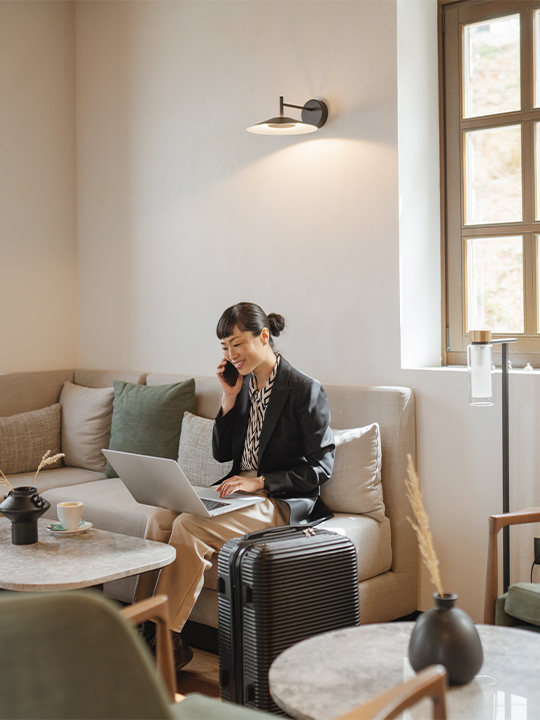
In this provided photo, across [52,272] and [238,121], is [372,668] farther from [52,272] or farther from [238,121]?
[52,272]

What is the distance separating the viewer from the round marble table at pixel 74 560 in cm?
190

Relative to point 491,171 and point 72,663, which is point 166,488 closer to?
point 72,663

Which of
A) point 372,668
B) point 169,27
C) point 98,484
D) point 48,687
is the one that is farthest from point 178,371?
point 48,687

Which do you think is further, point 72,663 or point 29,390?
point 29,390

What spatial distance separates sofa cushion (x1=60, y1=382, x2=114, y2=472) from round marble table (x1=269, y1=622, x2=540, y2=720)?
2321mm

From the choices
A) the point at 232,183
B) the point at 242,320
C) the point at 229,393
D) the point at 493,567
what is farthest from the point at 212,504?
the point at 232,183

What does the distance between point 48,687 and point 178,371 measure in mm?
2944

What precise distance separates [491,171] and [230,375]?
1368mm

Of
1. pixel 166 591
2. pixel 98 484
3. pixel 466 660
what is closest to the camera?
pixel 466 660

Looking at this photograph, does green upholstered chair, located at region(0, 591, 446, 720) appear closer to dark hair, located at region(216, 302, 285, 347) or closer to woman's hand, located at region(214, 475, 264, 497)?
woman's hand, located at region(214, 475, 264, 497)

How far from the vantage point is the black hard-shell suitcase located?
2.14 m

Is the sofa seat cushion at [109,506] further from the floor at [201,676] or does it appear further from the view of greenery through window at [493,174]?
the view of greenery through window at [493,174]

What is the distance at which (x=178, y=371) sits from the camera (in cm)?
389

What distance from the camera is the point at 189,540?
245cm
